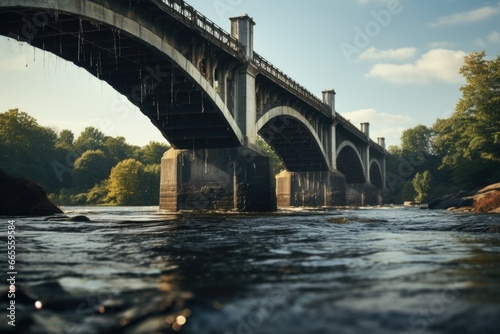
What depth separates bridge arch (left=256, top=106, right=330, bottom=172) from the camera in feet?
141

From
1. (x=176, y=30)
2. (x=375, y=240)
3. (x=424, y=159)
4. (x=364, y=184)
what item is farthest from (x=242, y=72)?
(x=424, y=159)

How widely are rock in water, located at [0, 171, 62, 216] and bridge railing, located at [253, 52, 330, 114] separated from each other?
58.4 feet

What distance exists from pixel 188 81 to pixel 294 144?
25.8 meters

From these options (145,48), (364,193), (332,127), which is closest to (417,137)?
(364,193)

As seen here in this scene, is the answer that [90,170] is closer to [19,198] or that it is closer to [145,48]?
[145,48]

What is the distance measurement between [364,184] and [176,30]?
5491 centimetres

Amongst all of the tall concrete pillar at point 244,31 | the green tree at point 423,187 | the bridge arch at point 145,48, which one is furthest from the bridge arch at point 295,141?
the green tree at point 423,187

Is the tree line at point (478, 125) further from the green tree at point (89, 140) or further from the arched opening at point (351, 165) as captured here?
the green tree at point (89, 140)

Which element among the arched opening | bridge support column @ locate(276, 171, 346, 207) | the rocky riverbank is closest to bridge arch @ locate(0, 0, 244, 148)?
the rocky riverbank

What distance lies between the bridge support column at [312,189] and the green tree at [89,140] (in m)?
78.3

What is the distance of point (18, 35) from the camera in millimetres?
18812

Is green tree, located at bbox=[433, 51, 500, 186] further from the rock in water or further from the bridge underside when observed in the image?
the rock in water

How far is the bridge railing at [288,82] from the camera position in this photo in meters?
33.3

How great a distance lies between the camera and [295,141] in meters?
48.9
